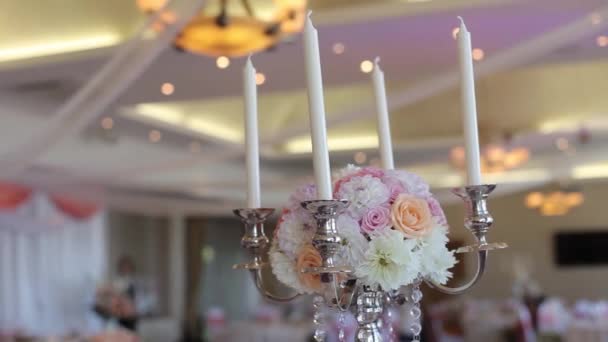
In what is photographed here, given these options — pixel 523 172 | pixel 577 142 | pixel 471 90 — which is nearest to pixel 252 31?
pixel 471 90

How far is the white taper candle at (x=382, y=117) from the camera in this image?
1635 mm

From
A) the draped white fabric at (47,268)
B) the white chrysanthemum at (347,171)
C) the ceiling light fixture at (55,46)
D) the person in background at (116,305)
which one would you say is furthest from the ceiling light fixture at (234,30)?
the person in background at (116,305)

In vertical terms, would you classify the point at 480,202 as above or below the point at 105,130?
below

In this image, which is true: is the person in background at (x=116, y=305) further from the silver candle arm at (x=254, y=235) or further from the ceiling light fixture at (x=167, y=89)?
the silver candle arm at (x=254, y=235)

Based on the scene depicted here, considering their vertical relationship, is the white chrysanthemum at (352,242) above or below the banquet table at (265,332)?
above

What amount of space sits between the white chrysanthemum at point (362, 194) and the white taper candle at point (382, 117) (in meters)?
0.20

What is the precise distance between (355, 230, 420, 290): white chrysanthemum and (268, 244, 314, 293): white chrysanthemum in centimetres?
15

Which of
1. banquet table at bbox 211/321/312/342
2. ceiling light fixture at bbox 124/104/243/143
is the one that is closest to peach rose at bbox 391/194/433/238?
ceiling light fixture at bbox 124/104/243/143

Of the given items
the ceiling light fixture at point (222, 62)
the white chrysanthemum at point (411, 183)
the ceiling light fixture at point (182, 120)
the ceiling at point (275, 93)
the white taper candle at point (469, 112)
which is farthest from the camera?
the ceiling light fixture at point (182, 120)

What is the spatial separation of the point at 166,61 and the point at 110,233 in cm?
767

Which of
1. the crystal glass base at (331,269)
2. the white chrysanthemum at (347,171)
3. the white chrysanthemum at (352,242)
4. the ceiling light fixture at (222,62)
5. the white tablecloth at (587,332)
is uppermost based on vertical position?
the ceiling light fixture at (222,62)

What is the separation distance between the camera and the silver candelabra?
4.18ft

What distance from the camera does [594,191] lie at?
1370 centimetres

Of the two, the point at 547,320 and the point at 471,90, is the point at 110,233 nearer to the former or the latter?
the point at 547,320
